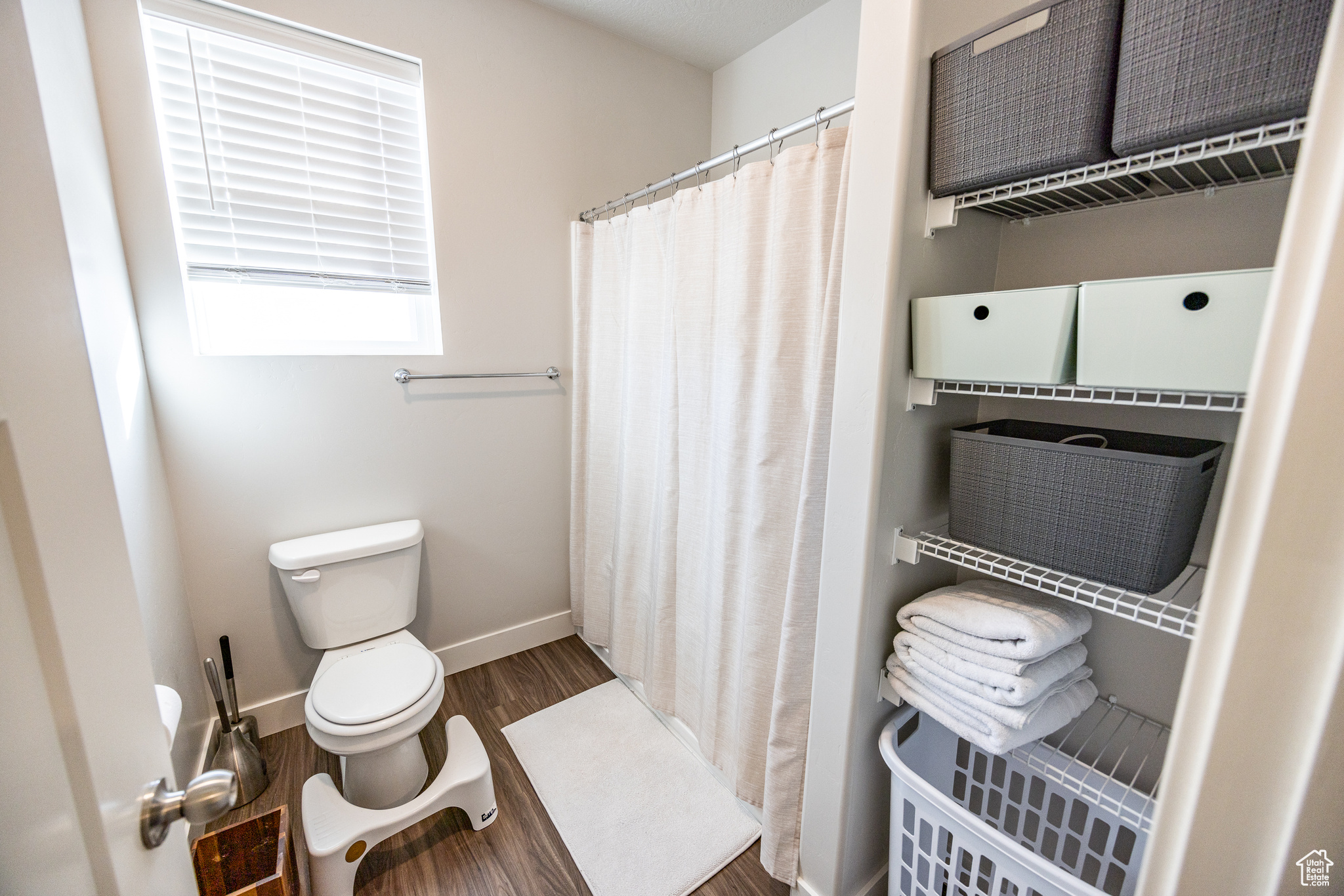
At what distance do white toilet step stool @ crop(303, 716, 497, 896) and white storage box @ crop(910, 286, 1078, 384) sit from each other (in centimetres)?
158

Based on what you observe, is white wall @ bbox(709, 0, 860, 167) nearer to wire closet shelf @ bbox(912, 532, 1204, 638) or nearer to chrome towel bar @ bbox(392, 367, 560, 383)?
chrome towel bar @ bbox(392, 367, 560, 383)

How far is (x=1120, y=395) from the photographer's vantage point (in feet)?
2.95

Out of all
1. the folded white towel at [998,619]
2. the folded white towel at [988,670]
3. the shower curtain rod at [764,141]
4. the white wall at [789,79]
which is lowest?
the folded white towel at [988,670]

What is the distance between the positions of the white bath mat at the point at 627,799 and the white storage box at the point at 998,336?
1.39 metres

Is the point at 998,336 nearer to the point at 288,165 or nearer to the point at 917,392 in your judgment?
the point at 917,392

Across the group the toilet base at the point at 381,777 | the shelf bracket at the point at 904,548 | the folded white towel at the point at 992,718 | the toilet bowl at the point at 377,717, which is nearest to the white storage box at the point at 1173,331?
the shelf bracket at the point at 904,548

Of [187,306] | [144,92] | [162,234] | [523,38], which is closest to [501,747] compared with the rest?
[187,306]

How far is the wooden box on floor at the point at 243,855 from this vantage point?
123 cm

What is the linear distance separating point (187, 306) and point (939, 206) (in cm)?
197

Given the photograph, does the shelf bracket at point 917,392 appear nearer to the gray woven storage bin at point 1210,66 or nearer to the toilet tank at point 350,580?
the gray woven storage bin at point 1210,66

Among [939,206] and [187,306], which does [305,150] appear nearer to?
[187,306]

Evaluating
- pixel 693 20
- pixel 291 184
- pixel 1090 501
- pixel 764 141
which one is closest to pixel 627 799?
pixel 1090 501

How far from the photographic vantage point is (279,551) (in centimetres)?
167

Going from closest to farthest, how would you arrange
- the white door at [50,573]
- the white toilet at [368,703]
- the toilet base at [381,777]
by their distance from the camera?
1. the white door at [50,573]
2. the white toilet at [368,703]
3. the toilet base at [381,777]
